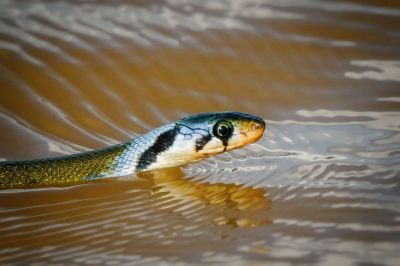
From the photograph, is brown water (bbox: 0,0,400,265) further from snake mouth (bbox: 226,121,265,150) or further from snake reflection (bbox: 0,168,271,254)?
snake mouth (bbox: 226,121,265,150)

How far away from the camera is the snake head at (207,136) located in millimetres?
3463

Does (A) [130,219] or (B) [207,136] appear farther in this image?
(B) [207,136]

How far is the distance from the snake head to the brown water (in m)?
0.11

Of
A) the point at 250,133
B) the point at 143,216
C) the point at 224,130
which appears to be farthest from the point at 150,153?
the point at 143,216

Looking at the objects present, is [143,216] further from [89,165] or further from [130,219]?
[89,165]

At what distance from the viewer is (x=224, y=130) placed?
348 centimetres

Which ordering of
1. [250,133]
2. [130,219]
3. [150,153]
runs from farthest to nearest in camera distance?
[150,153]
[250,133]
[130,219]

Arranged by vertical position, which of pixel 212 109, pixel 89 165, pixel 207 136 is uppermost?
pixel 212 109

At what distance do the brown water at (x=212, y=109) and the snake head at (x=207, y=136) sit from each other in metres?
0.11

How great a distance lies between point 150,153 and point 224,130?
1.61ft

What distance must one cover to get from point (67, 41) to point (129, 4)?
758 millimetres

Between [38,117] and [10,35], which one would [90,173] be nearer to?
[38,117]

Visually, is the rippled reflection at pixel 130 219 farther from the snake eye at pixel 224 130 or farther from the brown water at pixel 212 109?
the snake eye at pixel 224 130

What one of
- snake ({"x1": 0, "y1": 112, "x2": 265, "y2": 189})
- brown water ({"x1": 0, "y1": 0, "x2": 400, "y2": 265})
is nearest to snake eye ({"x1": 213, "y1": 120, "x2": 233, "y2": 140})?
snake ({"x1": 0, "y1": 112, "x2": 265, "y2": 189})
